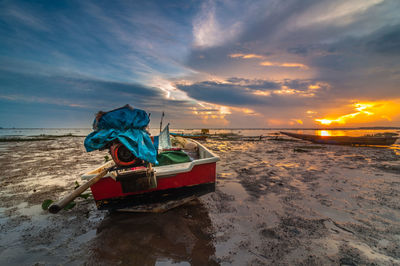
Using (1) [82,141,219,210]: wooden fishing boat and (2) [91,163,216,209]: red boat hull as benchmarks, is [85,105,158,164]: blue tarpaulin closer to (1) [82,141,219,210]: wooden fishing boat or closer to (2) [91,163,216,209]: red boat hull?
(1) [82,141,219,210]: wooden fishing boat

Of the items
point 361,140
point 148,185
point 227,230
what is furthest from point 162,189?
point 361,140

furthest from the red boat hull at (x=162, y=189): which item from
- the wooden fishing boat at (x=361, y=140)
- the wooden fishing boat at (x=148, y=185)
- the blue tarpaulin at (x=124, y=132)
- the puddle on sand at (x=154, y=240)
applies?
the wooden fishing boat at (x=361, y=140)

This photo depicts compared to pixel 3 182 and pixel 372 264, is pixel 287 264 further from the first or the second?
pixel 3 182

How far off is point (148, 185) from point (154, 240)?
1.07m

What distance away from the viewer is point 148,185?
3.39 metres

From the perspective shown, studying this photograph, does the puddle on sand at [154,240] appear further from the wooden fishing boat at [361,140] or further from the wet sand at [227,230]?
the wooden fishing boat at [361,140]

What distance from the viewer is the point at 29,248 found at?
10.2 ft

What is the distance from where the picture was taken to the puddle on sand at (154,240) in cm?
276

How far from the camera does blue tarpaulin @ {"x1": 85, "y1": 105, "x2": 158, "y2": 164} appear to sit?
10.6 ft

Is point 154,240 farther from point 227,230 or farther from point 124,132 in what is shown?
point 124,132

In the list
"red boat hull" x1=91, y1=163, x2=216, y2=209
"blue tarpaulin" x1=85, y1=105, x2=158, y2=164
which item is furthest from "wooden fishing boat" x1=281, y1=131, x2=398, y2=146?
"blue tarpaulin" x1=85, y1=105, x2=158, y2=164

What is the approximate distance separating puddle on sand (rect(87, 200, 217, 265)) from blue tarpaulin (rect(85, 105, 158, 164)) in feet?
5.12

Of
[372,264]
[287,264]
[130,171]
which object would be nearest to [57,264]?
[130,171]

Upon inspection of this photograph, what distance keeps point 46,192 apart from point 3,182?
315 cm
